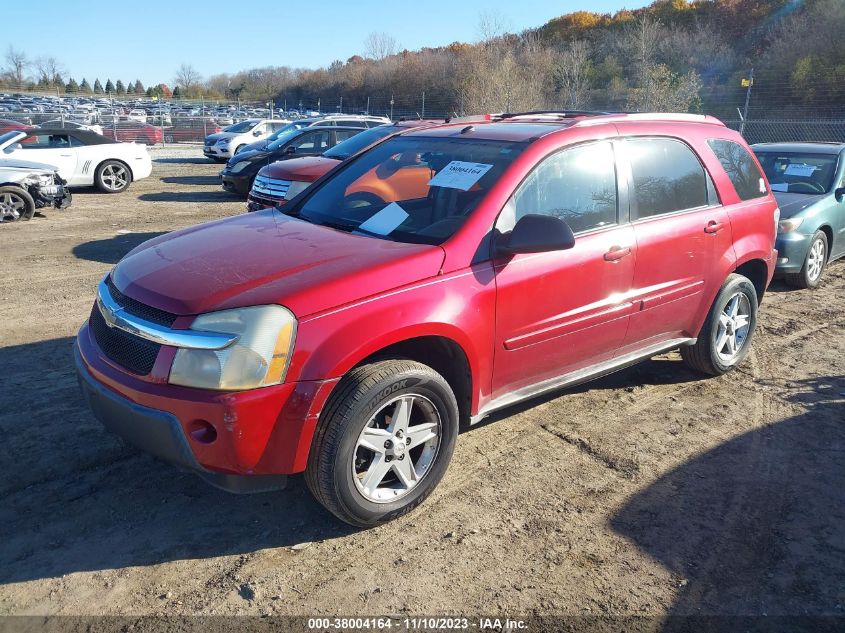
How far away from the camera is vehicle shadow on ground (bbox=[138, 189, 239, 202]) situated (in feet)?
47.6

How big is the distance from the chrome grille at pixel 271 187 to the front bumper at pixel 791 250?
6120 millimetres

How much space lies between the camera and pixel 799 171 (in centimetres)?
864

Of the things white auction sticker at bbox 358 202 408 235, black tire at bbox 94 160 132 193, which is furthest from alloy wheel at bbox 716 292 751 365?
black tire at bbox 94 160 132 193

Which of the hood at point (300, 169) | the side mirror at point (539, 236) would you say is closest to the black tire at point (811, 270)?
the side mirror at point (539, 236)

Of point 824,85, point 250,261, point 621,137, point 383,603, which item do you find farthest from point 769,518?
point 824,85

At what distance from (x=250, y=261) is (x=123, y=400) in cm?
85

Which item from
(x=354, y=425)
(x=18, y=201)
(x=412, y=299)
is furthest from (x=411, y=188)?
(x=18, y=201)

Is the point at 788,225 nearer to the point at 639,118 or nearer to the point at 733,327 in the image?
the point at 733,327

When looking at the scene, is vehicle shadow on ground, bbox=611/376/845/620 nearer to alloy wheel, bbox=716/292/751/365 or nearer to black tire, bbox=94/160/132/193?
alloy wheel, bbox=716/292/751/365

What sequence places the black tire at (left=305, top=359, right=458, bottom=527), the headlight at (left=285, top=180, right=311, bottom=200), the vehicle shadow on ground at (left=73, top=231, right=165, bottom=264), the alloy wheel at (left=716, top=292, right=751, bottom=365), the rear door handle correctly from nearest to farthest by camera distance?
the black tire at (left=305, top=359, right=458, bottom=527)
the rear door handle
the alloy wheel at (left=716, top=292, right=751, bottom=365)
the vehicle shadow on ground at (left=73, top=231, right=165, bottom=264)
the headlight at (left=285, top=180, right=311, bottom=200)

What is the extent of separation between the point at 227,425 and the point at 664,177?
3.17m

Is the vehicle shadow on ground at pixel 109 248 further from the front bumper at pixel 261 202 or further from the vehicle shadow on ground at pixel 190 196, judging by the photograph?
the vehicle shadow on ground at pixel 190 196

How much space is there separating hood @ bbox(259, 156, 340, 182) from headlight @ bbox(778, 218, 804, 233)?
5.51 m

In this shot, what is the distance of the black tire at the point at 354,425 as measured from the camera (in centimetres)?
300
